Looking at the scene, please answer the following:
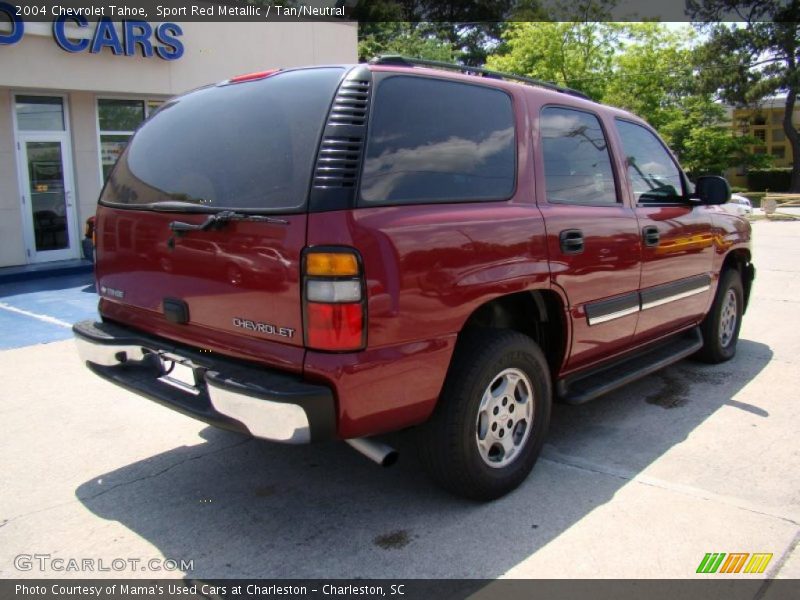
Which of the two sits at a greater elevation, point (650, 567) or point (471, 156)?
point (471, 156)

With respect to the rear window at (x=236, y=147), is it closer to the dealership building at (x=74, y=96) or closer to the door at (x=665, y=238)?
the door at (x=665, y=238)

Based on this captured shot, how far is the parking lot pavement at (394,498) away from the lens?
2.96 meters

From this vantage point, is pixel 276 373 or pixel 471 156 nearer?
pixel 276 373

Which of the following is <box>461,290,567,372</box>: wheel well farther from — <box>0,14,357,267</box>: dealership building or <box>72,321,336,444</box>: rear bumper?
<box>0,14,357,267</box>: dealership building

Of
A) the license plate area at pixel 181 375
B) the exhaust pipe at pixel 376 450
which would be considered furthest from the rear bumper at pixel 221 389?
the exhaust pipe at pixel 376 450

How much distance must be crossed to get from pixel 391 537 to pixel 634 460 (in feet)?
5.19

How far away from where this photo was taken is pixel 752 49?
39.8 metres

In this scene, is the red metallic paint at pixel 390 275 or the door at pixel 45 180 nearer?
the red metallic paint at pixel 390 275

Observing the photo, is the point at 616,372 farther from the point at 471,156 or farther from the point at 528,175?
the point at 471,156

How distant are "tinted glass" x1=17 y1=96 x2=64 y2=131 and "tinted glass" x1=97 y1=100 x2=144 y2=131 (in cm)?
66

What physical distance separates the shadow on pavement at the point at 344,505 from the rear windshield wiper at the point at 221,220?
54.4 inches

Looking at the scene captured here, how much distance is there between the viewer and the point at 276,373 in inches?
112

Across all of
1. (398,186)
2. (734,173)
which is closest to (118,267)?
(398,186)

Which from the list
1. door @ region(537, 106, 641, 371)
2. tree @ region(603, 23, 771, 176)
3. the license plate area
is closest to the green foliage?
tree @ region(603, 23, 771, 176)
